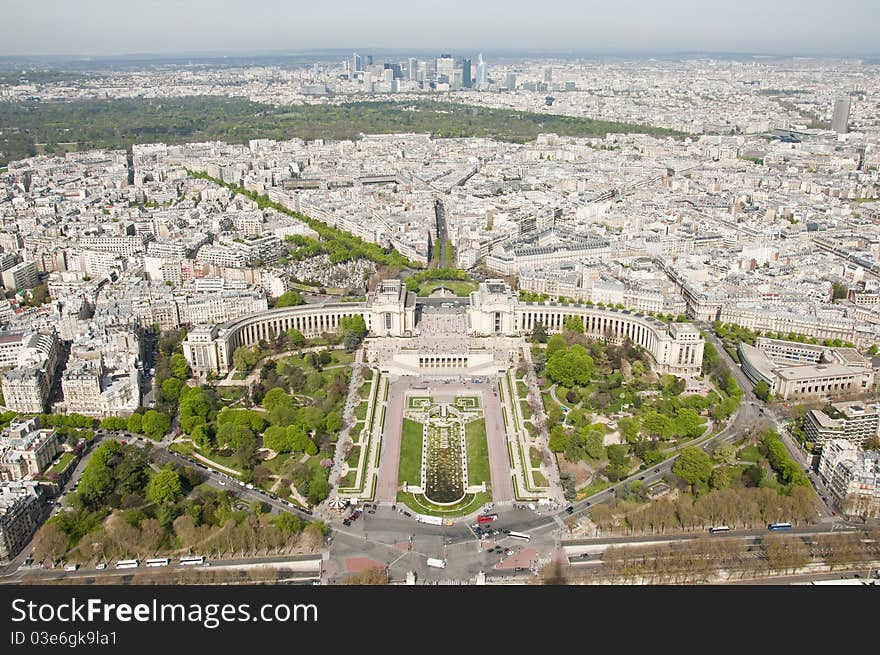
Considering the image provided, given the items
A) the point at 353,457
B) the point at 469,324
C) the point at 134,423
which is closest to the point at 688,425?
the point at 353,457

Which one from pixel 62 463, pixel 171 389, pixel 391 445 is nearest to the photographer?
pixel 62 463

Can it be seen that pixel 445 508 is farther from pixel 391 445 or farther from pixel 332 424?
pixel 332 424

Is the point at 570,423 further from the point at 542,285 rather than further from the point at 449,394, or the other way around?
Result: the point at 542,285

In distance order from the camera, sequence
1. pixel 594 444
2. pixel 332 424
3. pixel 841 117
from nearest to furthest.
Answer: pixel 594 444 → pixel 332 424 → pixel 841 117

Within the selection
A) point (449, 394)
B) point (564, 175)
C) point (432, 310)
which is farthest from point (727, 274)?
point (564, 175)

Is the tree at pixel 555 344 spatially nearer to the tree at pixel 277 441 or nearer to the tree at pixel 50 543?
the tree at pixel 277 441
